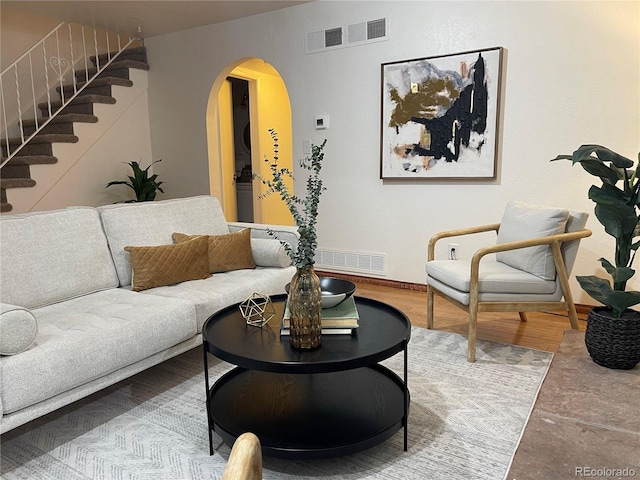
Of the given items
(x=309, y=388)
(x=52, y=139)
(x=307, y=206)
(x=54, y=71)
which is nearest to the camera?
(x=307, y=206)

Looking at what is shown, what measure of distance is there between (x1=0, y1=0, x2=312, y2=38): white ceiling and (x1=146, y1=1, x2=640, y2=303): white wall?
0.49 ft

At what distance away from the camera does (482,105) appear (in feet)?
11.4

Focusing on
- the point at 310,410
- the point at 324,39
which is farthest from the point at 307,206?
the point at 324,39

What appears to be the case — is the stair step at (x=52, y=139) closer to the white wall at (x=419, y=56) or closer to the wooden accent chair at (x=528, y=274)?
the white wall at (x=419, y=56)

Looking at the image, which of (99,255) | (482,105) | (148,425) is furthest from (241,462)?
(482,105)

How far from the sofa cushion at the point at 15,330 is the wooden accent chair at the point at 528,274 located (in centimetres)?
203

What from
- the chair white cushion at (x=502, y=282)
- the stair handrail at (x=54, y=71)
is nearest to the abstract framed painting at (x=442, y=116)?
the chair white cushion at (x=502, y=282)

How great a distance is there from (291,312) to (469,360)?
1.31 metres

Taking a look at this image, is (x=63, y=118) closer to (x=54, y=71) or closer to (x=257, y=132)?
(x=54, y=71)

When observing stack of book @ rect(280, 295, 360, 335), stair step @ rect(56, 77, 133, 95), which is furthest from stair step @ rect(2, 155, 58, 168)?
stack of book @ rect(280, 295, 360, 335)

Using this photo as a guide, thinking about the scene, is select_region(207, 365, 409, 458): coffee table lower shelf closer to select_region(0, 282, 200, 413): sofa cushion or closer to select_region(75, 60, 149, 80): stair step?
select_region(0, 282, 200, 413): sofa cushion

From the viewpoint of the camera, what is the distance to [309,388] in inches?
79.0

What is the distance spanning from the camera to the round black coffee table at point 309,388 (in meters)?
1.60

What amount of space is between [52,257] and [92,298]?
28 centimetres
